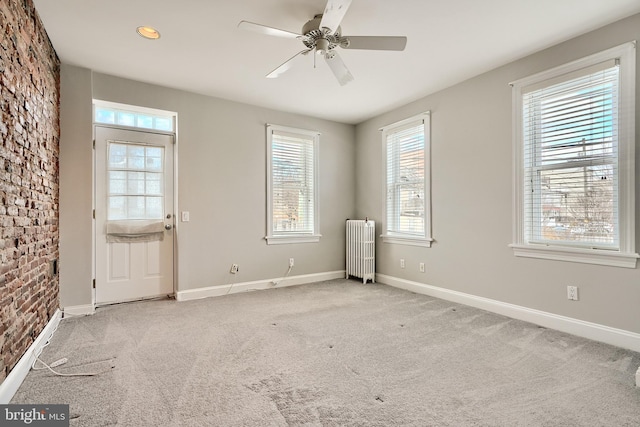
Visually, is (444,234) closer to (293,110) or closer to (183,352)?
(293,110)

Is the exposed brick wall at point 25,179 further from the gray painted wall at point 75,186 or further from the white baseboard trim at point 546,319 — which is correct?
the white baseboard trim at point 546,319

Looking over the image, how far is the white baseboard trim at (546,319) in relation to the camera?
99.4 inches

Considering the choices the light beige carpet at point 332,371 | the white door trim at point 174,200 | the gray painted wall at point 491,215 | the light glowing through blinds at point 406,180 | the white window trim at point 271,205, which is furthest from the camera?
the white window trim at point 271,205

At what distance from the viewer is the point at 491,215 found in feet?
11.3

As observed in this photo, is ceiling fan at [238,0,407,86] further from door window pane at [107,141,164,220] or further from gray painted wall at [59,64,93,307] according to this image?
door window pane at [107,141,164,220]

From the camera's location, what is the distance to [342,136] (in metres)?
5.34

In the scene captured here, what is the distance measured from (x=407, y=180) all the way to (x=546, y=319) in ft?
7.44

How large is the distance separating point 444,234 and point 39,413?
3.82 m

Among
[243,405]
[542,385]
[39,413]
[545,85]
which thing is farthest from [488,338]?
[39,413]

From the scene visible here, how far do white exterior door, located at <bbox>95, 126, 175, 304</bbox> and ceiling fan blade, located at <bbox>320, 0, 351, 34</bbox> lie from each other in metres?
2.65

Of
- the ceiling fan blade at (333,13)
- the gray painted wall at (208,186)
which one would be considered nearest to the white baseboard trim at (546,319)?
the gray painted wall at (208,186)

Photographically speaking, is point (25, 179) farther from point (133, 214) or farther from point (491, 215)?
point (491, 215)

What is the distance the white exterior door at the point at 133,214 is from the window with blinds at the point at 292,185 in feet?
4.35

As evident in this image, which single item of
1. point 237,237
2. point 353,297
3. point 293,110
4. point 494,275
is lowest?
point 353,297
